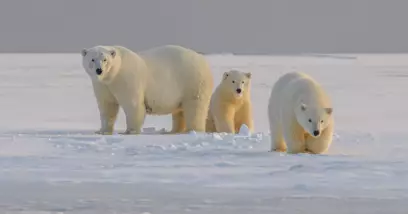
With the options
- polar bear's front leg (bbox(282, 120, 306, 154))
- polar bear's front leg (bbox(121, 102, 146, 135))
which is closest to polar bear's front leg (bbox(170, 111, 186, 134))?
polar bear's front leg (bbox(121, 102, 146, 135))

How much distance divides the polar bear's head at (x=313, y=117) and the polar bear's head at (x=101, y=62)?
1874 mm

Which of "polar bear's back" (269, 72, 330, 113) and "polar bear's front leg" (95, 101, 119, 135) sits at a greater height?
"polar bear's back" (269, 72, 330, 113)

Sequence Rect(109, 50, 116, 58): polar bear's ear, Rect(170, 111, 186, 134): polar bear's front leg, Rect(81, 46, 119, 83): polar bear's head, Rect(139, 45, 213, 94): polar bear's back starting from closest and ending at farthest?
Rect(81, 46, 119, 83): polar bear's head → Rect(109, 50, 116, 58): polar bear's ear → Rect(139, 45, 213, 94): polar bear's back → Rect(170, 111, 186, 134): polar bear's front leg

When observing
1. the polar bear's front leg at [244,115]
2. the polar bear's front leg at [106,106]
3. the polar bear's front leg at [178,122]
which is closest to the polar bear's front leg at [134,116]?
the polar bear's front leg at [106,106]

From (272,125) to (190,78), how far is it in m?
1.66

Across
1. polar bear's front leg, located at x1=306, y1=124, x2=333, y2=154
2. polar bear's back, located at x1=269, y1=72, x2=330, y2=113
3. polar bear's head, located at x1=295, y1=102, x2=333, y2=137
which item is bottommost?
polar bear's front leg, located at x1=306, y1=124, x2=333, y2=154

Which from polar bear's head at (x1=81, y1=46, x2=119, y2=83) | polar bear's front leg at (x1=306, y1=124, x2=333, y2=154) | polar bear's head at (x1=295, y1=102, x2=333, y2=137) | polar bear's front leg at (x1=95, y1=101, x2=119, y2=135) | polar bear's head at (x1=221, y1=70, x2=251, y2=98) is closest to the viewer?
polar bear's head at (x1=295, y1=102, x2=333, y2=137)

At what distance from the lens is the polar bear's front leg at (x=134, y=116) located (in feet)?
21.7

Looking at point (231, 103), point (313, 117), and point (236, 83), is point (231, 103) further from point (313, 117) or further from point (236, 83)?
point (313, 117)

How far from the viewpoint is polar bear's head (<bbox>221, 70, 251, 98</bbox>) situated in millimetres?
7164

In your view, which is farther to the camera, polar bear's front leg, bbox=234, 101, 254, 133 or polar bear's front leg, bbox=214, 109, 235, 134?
polar bear's front leg, bbox=234, 101, 254, 133

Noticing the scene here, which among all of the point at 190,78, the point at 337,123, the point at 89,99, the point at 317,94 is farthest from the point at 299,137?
the point at 89,99

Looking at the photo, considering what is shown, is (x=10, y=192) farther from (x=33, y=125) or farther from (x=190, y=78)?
(x=33, y=125)

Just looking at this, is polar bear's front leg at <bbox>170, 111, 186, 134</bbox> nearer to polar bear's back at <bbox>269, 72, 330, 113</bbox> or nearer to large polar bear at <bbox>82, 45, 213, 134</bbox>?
large polar bear at <bbox>82, 45, 213, 134</bbox>
